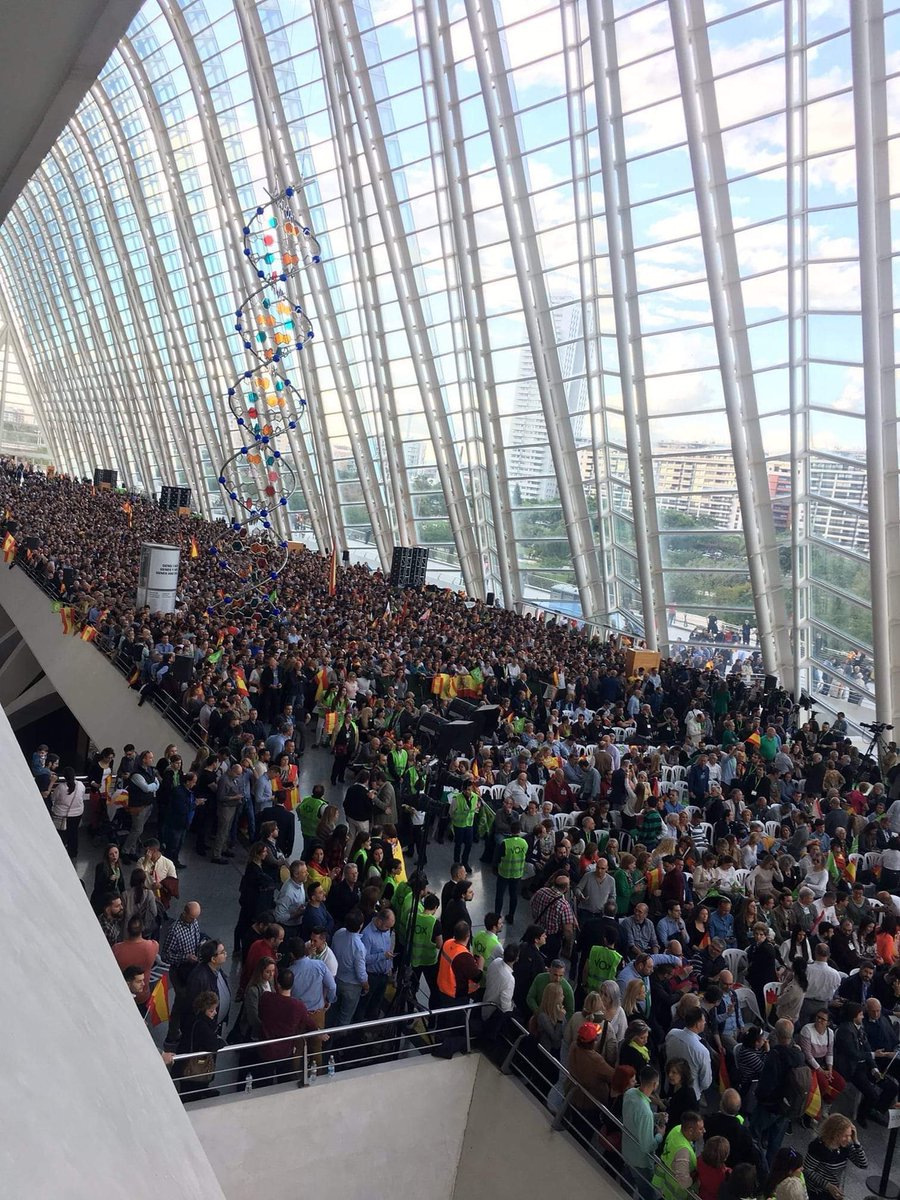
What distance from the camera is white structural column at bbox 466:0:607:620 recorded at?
21922mm

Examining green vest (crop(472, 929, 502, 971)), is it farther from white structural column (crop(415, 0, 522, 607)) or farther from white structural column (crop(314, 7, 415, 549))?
white structural column (crop(314, 7, 415, 549))

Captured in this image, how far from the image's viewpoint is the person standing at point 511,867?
10.0 meters

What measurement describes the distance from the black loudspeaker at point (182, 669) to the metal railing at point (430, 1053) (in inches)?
335

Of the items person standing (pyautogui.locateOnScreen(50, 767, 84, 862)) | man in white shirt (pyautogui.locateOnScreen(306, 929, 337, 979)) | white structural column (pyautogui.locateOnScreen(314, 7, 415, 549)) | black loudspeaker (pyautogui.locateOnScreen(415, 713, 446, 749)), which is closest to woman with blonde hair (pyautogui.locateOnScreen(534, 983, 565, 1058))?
man in white shirt (pyautogui.locateOnScreen(306, 929, 337, 979))

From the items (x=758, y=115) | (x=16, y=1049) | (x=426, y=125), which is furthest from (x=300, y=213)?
(x=16, y=1049)

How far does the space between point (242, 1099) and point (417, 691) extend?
36.7ft

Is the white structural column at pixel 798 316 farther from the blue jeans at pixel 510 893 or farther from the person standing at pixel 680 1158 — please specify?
the person standing at pixel 680 1158

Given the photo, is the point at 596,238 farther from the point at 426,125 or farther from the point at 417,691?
the point at 417,691

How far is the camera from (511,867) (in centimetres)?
1008

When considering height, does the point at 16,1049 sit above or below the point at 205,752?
above

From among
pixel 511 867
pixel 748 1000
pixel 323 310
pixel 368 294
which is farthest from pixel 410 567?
pixel 748 1000

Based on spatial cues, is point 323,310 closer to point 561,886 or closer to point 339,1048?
point 561,886

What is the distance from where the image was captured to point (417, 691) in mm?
18016

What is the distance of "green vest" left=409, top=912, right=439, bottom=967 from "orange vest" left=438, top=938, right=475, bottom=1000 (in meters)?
0.31
